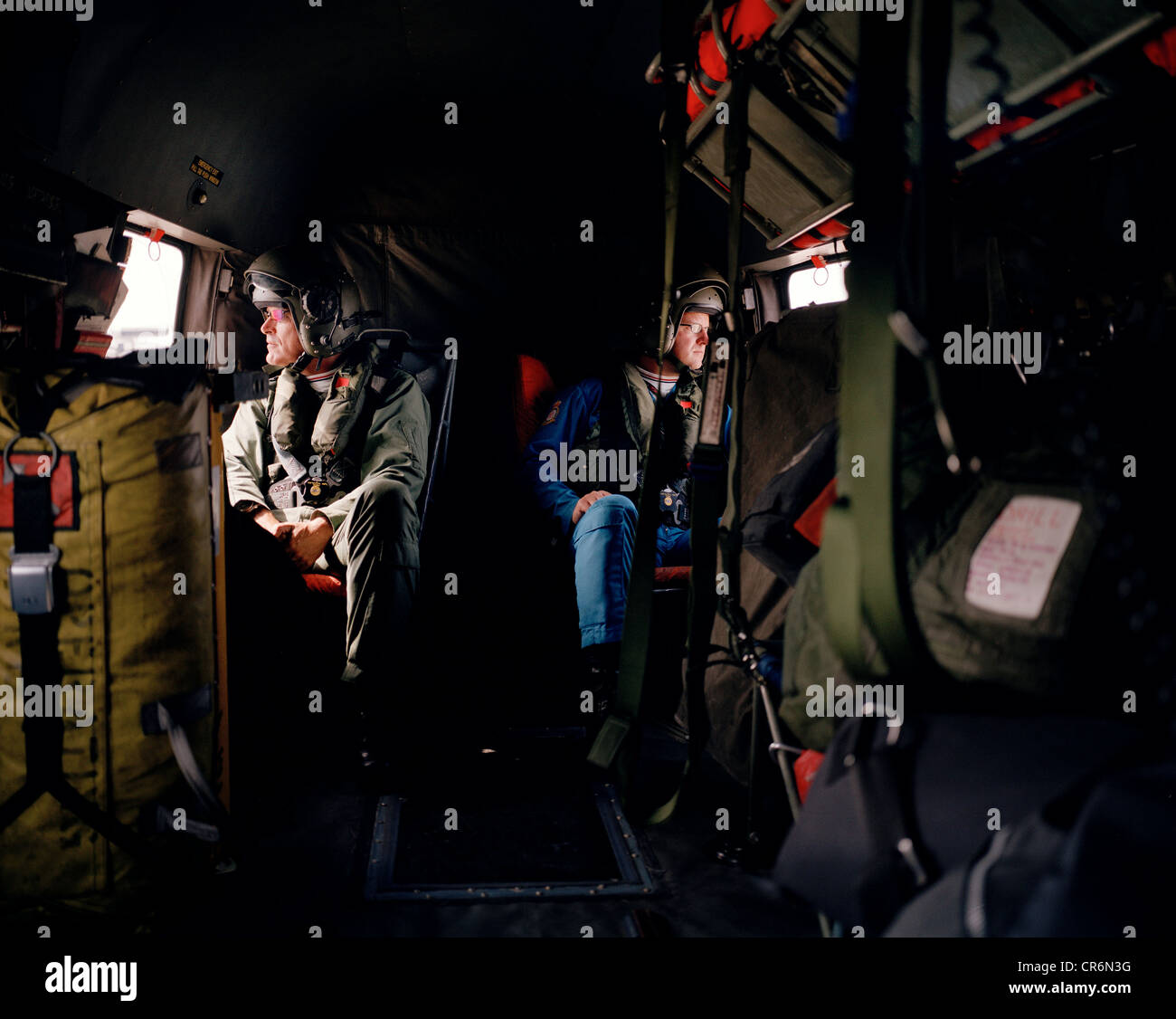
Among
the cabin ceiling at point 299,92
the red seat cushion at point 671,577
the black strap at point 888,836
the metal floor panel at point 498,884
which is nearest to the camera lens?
the black strap at point 888,836

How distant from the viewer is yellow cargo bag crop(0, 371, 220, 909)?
1.68m

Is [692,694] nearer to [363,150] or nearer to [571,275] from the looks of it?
[571,275]

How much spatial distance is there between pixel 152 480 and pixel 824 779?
159cm

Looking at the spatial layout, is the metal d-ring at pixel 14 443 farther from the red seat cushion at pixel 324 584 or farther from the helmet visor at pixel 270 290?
the helmet visor at pixel 270 290

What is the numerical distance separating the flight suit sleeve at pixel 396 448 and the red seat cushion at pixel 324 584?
23 cm

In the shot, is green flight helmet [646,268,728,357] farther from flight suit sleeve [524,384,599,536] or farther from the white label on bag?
the white label on bag

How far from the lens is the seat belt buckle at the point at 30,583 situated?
63.9 inches

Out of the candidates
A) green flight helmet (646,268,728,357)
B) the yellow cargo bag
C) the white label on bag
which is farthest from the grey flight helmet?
the white label on bag

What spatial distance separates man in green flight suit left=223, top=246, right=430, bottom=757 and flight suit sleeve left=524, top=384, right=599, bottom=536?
0.52 metres

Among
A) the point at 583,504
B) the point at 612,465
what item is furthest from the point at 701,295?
the point at 583,504

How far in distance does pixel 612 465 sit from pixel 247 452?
1.67 meters

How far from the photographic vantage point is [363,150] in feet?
14.0

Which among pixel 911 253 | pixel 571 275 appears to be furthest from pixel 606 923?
pixel 571 275

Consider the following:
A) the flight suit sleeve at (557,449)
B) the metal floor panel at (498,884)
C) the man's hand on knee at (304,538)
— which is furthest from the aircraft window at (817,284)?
the metal floor panel at (498,884)
